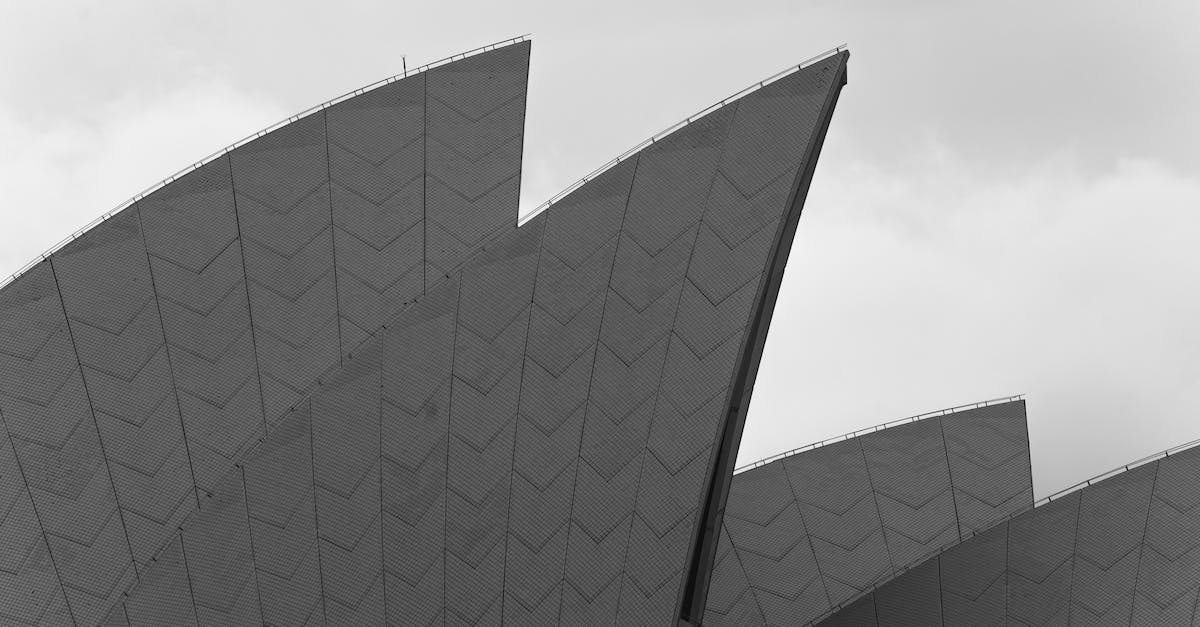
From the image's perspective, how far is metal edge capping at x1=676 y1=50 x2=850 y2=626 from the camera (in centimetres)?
2145

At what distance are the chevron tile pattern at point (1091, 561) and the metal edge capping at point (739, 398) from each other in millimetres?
7799

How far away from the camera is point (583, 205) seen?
21641 mm

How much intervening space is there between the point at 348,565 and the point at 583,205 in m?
8.06

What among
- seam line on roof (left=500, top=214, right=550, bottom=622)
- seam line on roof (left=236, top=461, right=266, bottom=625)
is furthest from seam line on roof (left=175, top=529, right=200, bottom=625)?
seam line on roof (left=500, top=214, right=550, bottom=622)

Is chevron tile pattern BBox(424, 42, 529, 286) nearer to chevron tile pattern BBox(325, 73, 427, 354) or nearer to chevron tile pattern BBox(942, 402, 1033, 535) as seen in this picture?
chevron tile pattern BBox(325, 73, 427, 354)

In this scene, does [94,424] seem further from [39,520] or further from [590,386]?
[590,386]

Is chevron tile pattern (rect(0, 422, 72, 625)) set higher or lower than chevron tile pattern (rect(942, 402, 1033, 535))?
lower

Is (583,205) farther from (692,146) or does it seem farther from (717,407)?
(717,407)

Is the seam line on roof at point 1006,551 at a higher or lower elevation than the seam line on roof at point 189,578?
higher

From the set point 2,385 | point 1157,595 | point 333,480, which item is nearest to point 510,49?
point 333,480

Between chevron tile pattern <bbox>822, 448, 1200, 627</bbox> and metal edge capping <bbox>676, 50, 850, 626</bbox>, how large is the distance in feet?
25.6

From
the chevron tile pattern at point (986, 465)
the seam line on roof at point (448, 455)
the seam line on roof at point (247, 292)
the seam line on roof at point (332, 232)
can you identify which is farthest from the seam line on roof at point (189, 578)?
the chevron tile pattern at point (986, 465)

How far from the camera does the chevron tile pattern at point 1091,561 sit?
26078 mm

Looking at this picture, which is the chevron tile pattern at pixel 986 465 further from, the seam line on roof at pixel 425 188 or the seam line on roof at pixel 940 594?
the seam line on roof at pixel 425 188
